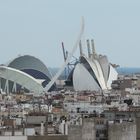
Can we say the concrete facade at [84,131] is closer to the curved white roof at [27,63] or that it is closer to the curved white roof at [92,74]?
the curved white roof at [27,63]

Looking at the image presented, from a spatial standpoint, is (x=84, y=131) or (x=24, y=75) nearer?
(x=84, y=131)

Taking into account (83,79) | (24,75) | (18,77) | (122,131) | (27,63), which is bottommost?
(122,131)

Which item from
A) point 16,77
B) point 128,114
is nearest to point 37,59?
point 16,77

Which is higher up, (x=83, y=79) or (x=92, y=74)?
(x=92, y=74)

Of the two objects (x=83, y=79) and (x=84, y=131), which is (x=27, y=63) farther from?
(x=84, y=131)

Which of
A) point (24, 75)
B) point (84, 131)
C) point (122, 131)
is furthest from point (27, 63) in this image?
point (122, 131)

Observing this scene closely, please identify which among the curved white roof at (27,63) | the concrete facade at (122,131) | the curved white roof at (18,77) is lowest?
the concrete facade at (122,131)

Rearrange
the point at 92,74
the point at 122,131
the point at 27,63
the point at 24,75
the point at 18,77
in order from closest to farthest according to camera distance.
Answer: the point at 122,131
the point at 18,77
the point at 24,75
the point at 92,74
the point at 27,63

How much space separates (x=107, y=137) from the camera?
29.8m

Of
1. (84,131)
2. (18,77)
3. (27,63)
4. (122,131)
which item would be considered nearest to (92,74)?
(27,63)

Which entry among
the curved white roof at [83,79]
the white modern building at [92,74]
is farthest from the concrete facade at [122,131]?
the curved white roof at [83,79]

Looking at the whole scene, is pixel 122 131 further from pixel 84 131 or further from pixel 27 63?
pixel 27 63

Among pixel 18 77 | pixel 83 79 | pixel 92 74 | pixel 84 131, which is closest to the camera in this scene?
pixel 84 131

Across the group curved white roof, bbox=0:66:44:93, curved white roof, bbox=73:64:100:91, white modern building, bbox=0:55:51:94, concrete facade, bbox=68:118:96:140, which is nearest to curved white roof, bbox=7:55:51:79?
white modern building, bbox=0:55:51:94
